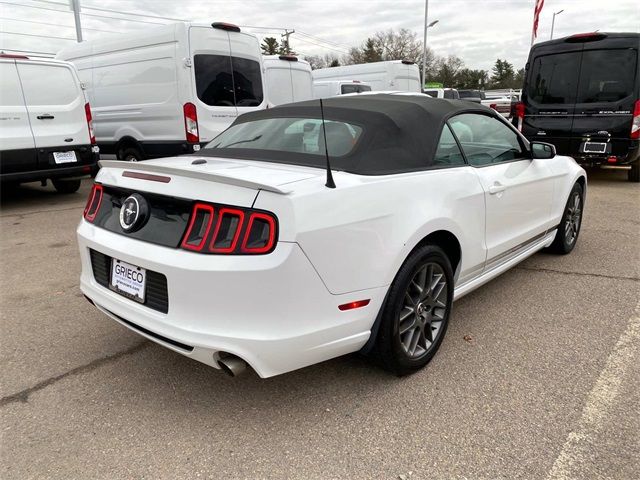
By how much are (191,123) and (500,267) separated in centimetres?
561

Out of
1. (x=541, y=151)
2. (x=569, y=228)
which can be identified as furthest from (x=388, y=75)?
(x=541, y=151)

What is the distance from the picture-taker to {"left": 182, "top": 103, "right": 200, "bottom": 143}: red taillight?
7.50m

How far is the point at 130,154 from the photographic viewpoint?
28.9 ft

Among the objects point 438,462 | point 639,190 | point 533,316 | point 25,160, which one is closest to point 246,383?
point 438,462

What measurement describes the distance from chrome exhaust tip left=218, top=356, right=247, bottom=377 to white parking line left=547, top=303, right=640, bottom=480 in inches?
52.2

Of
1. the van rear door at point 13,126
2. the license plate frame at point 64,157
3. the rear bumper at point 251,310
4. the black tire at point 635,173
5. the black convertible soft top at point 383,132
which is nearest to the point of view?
the rear bumper at point 251,310

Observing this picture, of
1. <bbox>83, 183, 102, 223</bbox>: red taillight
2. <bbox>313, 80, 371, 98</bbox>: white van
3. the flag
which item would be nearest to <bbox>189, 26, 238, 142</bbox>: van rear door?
<bbox>313, 80, 371, 98</bbox>: white van

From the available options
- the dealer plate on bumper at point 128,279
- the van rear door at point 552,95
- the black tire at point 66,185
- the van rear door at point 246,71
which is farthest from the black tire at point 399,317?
the black tire at point 66,185

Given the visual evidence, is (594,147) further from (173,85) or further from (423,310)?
(423,310)

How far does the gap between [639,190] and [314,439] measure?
8.22 m

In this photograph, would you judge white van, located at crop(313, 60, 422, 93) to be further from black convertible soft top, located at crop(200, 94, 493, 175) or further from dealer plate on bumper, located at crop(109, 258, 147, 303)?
dealer plate on bumper, located at crop(109, 258, 147, 303)

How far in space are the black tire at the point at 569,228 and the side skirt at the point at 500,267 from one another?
0.18 m

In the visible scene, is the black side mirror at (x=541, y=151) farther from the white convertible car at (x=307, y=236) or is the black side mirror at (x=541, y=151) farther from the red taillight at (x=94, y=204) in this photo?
the red taillight at (x=94, y=204)

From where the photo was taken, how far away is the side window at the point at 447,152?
9.52 ft
